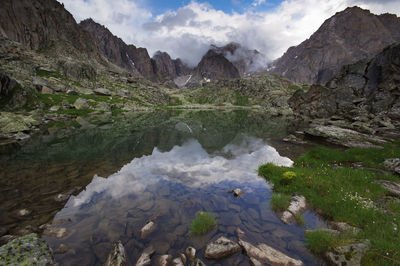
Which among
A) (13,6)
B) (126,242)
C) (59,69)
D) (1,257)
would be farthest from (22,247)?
(13,6)

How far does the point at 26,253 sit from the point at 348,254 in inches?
434

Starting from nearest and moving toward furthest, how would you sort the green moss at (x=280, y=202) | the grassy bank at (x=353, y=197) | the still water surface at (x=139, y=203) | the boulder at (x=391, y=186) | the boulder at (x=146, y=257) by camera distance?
the boulder at (x=146, y=257) → the grassy bank at (x=353, y=197) → the still water surface at (x=139, y=203) → the green moss at (x=280, y=202) → the boulder at (x=391, y=186)

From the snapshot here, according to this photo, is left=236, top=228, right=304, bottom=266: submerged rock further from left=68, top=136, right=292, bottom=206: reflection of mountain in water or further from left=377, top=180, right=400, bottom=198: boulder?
left=377, top=180, right=400, bottom=198: boulder

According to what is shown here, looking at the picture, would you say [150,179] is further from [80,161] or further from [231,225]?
[80,161]

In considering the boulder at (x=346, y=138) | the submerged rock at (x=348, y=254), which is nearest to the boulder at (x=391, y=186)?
the submerged rock at (x=348, y=254)

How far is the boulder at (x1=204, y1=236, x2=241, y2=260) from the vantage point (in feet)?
22.7

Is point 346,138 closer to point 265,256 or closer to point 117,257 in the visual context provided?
point 265,256

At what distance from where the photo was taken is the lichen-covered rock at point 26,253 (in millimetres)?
5613

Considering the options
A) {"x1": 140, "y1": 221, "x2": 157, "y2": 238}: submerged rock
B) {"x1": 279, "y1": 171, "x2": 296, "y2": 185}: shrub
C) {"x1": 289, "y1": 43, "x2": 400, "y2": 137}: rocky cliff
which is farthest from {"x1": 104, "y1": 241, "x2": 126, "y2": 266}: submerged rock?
{"x1": 289, "y1": 43, "x2": 400, "y2": 137}: rocky cliff

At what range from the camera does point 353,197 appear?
10188mm

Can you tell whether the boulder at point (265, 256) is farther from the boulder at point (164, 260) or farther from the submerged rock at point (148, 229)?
the submerged rock at point (148, 229)

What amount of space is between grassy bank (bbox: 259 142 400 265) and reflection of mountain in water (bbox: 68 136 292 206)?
10.9 ft

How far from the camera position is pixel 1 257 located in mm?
5629

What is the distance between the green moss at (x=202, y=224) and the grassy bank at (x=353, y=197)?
4.27m
